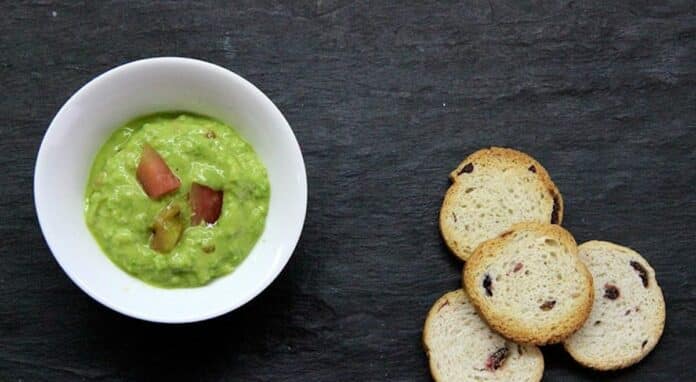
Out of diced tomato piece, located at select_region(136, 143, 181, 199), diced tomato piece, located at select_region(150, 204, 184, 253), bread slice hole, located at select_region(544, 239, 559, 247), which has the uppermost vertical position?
diced tomato piece, located at select_region(136, 143, 181, 199)

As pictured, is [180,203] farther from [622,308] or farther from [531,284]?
[622,308]

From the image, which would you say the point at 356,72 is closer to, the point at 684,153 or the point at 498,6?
the point at 498,6

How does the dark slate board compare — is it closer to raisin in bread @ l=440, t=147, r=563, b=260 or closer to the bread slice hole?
raisin in bread @ l=440, t=147, r=563, b=260

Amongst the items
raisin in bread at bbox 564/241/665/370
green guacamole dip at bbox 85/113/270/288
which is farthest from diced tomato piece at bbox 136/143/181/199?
raisin in bread at bbox 564/241/665/370

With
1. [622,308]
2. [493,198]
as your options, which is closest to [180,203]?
[493,198]

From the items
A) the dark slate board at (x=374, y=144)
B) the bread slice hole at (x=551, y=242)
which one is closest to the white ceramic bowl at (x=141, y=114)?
the dark slate board at (x=374, y=144)

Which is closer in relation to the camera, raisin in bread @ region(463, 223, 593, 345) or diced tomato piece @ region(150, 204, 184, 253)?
diced tomato piece @ region(150, 204, 184, 253)

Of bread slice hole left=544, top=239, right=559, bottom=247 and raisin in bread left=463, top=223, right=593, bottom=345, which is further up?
bread slice hole left=544, top=239, right=559, bottom=247
